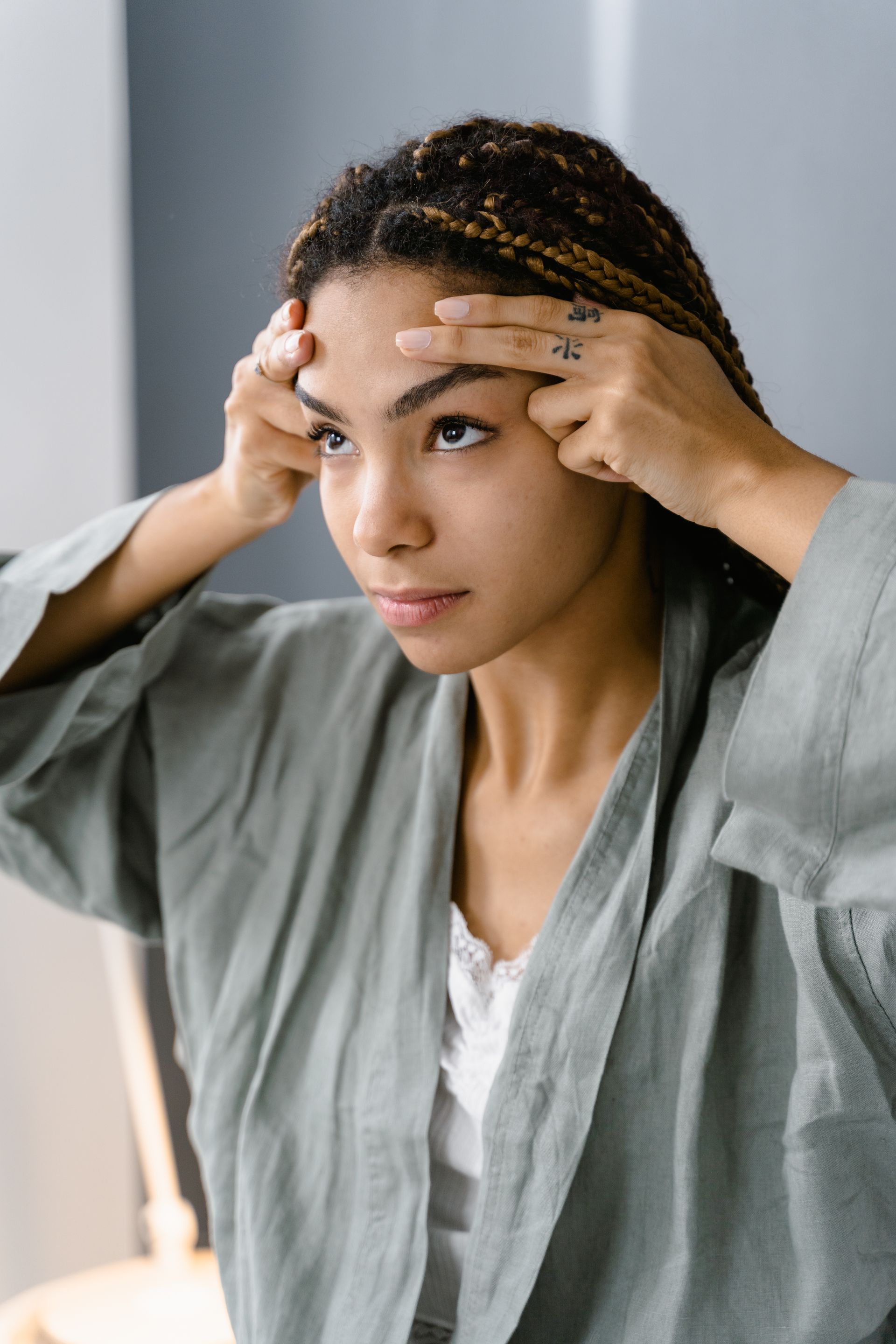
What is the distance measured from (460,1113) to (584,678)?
0.39m

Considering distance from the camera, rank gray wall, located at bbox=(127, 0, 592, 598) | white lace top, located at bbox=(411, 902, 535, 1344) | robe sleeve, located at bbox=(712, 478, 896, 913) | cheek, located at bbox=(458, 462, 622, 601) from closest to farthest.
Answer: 1. robe sleeve, located at bbox=(712, 478, 896, 913)
2. cheek, located at bbox=(458, 462, 622, 601)
3. white lace top, located at bbox=(411, 902, 535, 1344)
4. gray wall, located at bbox=(127, 0, 592, 598)

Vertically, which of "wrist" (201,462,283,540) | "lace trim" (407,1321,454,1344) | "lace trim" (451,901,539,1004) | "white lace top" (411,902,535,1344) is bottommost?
"lace trim" (407,1321,454,1344)

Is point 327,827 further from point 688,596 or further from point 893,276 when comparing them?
point 893,276

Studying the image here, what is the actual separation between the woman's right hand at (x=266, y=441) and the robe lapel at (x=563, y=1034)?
38 centimetres

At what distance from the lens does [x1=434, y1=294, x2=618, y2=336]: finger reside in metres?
0.80

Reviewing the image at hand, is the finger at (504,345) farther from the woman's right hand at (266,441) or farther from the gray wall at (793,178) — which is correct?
the gray wall at (793,178)

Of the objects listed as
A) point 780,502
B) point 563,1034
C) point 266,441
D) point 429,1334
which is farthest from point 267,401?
point 429,1334

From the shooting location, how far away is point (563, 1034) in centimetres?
89

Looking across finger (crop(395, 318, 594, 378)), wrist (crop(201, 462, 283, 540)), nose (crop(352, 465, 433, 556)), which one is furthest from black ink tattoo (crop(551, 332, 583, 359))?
wrist (crop(201, 462, 283, 540))

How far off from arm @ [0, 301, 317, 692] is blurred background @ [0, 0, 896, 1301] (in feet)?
0.47

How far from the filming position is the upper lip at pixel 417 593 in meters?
0.88

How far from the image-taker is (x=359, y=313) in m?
0.85

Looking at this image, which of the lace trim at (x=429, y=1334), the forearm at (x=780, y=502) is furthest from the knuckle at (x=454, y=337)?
the lace trim at (x=429, y=1334)

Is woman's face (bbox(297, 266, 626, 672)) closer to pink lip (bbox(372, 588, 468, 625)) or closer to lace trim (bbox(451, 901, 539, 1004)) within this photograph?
pink lip (bbox(372, 588, 468, 625))
